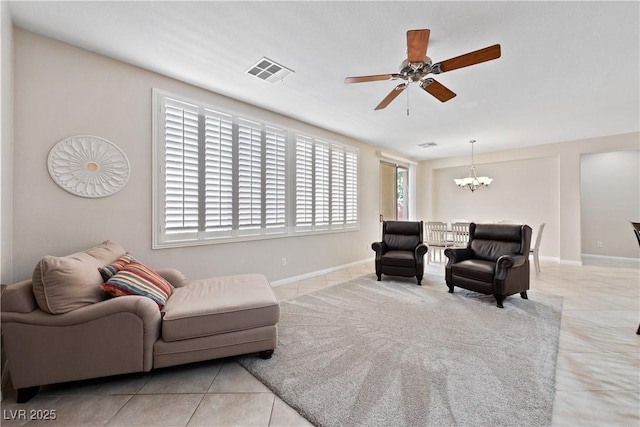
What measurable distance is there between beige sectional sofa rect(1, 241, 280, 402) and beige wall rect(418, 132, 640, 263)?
22.5ft

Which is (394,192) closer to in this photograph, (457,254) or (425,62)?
(457,254)

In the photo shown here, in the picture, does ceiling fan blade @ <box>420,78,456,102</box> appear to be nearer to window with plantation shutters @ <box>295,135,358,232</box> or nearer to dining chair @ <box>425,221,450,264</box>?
window with plantation shutters @ <box>295,135,358,232</box>

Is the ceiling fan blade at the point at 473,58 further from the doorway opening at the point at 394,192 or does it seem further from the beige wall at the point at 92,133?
the doorway opening at the point at 394,192

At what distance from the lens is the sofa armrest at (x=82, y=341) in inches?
61.4

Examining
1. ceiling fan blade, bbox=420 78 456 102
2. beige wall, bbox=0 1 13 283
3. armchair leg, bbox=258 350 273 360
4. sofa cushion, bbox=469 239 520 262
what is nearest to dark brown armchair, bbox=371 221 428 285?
sofa cushion, bbox=469 239 520 262

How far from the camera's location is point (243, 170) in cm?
356

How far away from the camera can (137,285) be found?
1927 mm

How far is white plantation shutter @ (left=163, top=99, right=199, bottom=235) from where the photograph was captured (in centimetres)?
295

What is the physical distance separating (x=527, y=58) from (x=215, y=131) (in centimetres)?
356

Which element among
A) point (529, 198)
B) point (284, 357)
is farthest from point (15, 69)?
point (529, 198)

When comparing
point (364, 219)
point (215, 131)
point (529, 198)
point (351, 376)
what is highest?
point (215, 131)

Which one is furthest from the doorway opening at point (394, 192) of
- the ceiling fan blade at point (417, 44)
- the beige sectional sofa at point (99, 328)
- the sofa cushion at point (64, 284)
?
the sofa cushion at point (64, 284)

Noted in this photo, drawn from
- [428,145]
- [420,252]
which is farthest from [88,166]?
[428,145]

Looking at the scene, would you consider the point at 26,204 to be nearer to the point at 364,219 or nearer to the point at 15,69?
the point at 15,69
